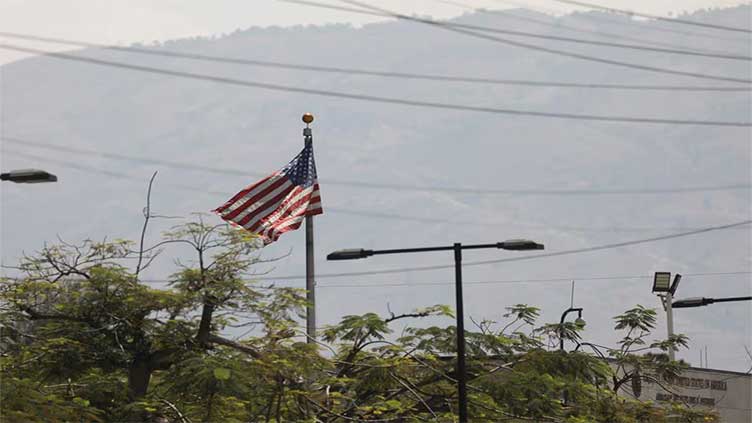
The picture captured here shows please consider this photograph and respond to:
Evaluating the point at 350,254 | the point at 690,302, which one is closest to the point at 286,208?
the point at 350,254

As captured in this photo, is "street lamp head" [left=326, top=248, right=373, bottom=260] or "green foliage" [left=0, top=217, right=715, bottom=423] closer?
"green foliage" [left=0, top=217, right=715, bottom=423]

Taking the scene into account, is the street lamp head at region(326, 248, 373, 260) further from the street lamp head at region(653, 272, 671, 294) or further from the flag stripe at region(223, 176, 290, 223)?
the street lamp head at region(653, 272, 671, 294)

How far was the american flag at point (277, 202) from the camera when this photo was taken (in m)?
35.9

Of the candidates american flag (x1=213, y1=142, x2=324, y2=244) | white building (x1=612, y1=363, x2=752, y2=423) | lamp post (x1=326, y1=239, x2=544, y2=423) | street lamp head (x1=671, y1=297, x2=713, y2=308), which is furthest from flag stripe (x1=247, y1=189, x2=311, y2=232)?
white building (x1=612, y1=363, x2=752, y2=423)

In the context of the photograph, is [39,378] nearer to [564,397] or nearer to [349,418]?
[349,418]

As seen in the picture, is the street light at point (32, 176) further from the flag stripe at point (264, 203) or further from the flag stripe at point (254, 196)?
the flag stripe at point (264, 203)

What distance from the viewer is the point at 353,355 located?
36625 mm

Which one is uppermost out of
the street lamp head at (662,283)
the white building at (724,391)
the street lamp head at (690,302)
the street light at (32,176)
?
the street lamp head at (662,283)

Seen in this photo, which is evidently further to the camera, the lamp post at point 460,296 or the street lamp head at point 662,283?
the street lamp head at point 662,283

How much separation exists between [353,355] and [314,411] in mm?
2216

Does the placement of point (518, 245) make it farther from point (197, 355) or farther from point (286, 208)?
point (197, 355)

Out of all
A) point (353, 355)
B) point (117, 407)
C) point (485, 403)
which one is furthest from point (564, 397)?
point (117, 407)

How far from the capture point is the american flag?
118 ft

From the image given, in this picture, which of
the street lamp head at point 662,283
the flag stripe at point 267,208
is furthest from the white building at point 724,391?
the flag stripe at point 267,208
